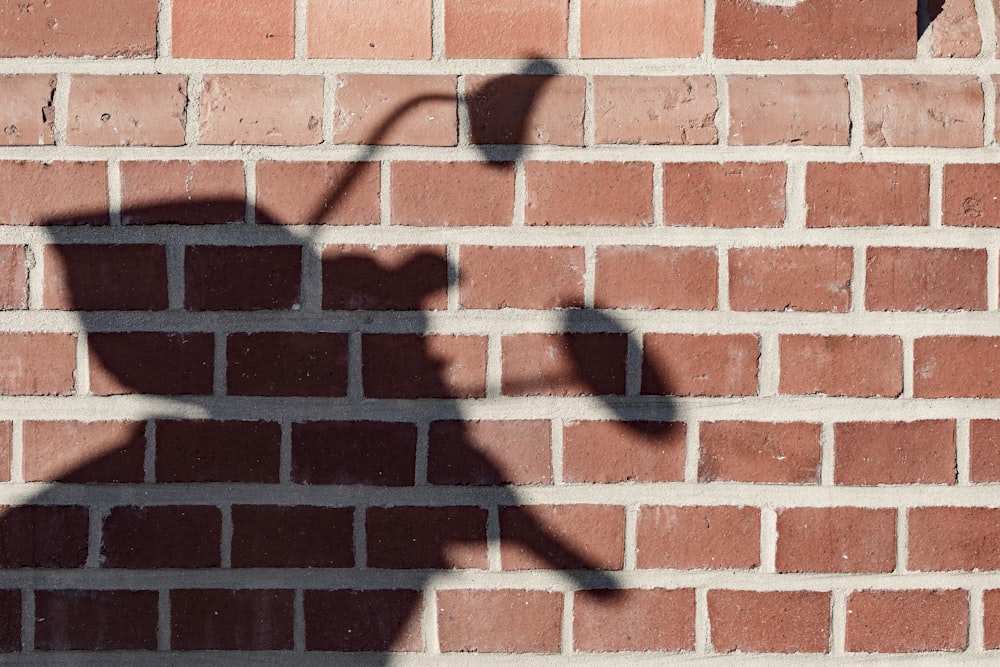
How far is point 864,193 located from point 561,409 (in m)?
0.46

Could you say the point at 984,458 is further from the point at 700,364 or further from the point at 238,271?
the point at 238,271

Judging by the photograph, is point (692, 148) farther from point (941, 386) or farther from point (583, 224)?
point (941, 386)

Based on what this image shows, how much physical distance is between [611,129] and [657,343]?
0.27 meters

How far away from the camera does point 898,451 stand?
97cm

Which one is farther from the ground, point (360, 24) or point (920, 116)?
point (360, 24)

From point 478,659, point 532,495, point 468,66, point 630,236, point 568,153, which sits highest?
point 468,66

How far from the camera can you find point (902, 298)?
0.96 m

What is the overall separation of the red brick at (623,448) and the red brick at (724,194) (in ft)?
0.85

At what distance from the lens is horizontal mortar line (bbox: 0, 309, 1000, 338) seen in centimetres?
96


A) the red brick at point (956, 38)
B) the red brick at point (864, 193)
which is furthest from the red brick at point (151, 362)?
the red brick at point (956, 38)

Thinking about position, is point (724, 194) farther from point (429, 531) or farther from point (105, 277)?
point (105, 277)

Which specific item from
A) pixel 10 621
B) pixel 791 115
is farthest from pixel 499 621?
pixel 791 115

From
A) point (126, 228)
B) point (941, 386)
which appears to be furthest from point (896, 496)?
point (126, 228)

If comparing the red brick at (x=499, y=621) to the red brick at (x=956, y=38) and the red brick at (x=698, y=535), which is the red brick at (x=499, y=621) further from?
the red brick at (x=956, y=38)
